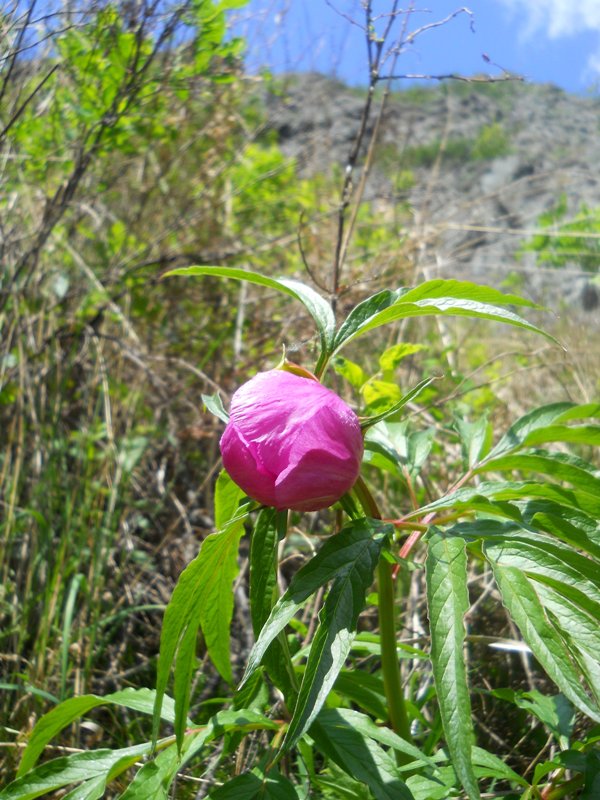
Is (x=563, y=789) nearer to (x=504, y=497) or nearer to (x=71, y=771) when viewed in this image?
(x=504, y=497)

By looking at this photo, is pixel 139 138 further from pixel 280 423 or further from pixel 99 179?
pixel 280 423

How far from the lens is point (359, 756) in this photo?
80 cm

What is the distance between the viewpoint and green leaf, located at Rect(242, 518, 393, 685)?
2.10ft

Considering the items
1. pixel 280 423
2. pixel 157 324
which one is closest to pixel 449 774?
pixel 280 423

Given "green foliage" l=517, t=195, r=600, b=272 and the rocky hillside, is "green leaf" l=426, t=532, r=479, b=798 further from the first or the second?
the rocky hillside

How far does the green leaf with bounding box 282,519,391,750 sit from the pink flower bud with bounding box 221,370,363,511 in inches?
2.1

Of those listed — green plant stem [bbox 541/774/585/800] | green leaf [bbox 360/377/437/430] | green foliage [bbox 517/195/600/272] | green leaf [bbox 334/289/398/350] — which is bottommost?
green plant stem [bbox 541/774/585/800]

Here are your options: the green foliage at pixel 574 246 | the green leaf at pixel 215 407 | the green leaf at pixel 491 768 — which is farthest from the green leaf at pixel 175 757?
the green foliage at pixel 574 246

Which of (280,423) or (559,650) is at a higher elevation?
(280,423)

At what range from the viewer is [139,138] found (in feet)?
10.0

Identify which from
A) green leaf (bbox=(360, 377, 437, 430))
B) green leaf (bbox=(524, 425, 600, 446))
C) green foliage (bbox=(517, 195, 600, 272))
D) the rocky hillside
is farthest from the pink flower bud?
the rocky hillside

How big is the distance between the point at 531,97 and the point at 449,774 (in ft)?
40.6

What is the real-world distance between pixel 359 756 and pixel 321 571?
25 cm

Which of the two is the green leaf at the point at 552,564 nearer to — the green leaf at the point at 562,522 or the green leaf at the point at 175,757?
the green leaf at the point at 562,522
